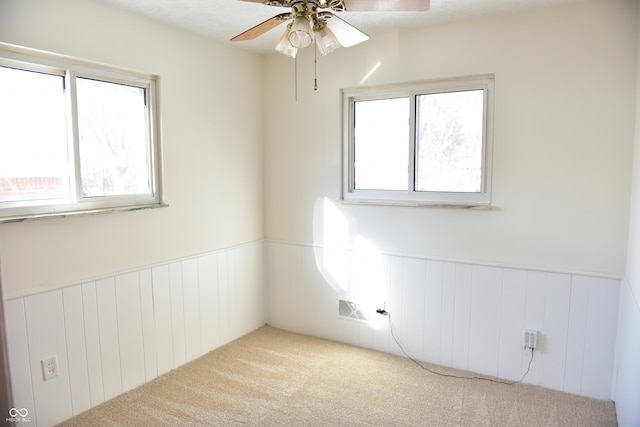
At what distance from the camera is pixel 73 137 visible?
2498 millimetres

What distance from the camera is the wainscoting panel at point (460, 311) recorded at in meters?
2.67

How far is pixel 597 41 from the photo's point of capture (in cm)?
253

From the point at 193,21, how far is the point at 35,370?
2.31 metres

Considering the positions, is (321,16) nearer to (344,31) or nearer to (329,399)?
(344,31)

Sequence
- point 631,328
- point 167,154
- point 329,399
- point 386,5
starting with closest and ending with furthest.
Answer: point 386,5 < point 631,328 < point 329,399 < point 167,154

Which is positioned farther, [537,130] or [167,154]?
[167,154]

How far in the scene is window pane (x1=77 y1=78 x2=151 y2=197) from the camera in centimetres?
260

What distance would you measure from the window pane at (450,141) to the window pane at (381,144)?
124 millimetres

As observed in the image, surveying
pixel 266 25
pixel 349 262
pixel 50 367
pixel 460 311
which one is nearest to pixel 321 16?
pixel 266 25

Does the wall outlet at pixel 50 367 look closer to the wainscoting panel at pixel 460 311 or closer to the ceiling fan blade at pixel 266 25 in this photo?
the wainscoting panel at pixel 460 311

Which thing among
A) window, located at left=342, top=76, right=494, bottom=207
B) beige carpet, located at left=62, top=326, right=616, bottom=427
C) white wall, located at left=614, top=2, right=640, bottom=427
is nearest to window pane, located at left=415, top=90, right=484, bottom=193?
Answer: window, located at left=342, top=76, right=494, bottom=207

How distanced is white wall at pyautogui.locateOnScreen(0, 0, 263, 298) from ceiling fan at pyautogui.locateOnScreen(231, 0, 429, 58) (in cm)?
116

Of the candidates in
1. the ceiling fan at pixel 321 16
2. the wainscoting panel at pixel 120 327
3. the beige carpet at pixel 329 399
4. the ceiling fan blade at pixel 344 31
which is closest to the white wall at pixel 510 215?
the beige carpet at pixel 329 399

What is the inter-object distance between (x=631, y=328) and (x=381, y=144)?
198cm
